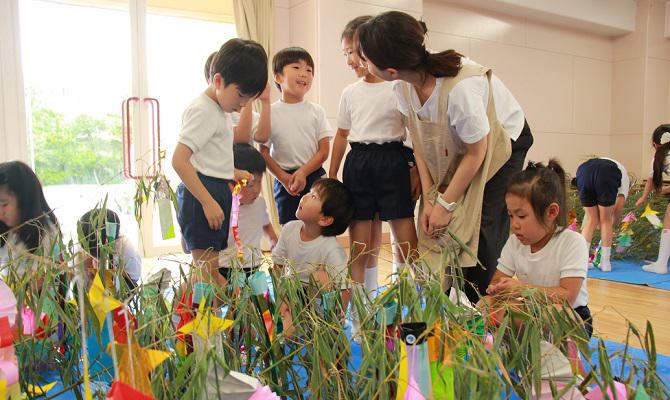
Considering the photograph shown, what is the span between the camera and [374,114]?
2.23 meters

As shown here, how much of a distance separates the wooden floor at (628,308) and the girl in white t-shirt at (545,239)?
2.30 feet

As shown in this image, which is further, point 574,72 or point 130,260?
point 574,72

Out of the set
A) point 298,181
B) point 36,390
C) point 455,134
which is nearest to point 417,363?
point 36,390

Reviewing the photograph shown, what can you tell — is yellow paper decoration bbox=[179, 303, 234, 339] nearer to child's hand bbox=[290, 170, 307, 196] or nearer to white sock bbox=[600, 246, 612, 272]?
child's hand bbox=[290, 170, 307, 196]

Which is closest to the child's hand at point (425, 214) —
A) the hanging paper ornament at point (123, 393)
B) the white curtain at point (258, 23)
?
the hanging paper ornament at point (123, 393)

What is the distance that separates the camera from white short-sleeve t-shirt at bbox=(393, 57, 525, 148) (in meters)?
1.78

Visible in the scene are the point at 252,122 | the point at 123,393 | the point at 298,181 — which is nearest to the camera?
the point at 123,393

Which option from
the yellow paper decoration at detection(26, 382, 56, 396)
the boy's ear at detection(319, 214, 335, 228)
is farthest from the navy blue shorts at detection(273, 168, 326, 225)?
the yellow paper decoration at detection(26, 382, 56, 396)

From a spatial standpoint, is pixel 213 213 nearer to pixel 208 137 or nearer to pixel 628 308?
pixel 208 137

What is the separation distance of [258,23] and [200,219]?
133 inches

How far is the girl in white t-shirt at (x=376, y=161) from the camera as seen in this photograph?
220cm

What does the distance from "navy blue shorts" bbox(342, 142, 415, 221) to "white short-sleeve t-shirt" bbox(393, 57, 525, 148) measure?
0.26 metres

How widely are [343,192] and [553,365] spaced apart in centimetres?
148

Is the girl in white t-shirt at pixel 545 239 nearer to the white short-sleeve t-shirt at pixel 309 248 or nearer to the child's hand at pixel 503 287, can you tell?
the child's hand at pixel 503 287
